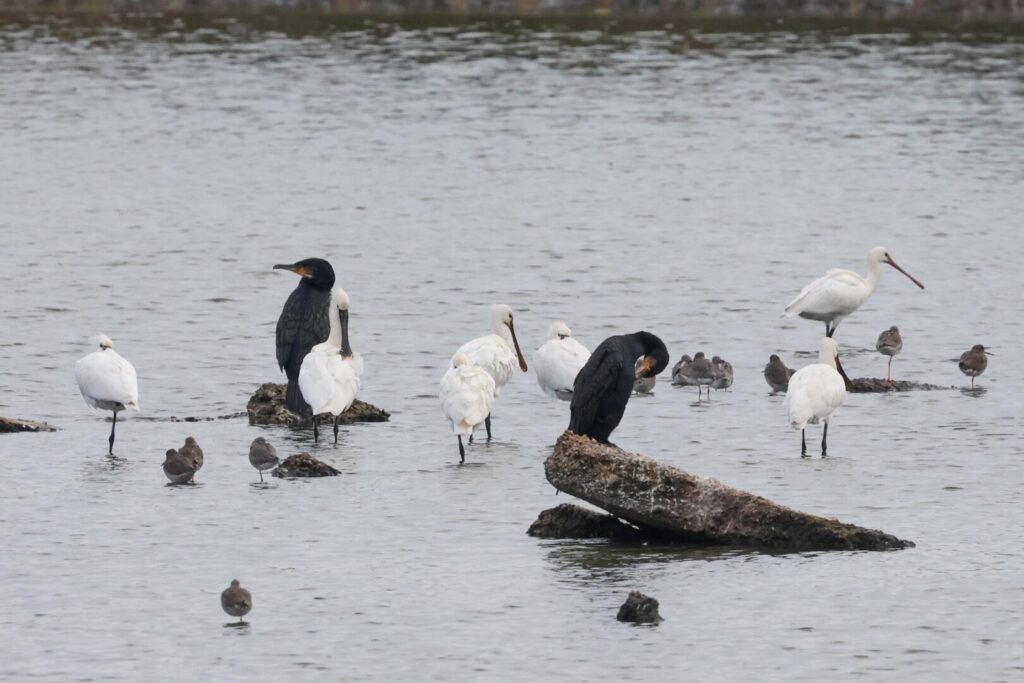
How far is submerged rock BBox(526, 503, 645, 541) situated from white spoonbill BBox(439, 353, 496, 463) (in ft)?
8.94

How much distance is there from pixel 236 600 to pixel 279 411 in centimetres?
682

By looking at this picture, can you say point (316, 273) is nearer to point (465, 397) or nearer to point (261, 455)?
point (465, 397)

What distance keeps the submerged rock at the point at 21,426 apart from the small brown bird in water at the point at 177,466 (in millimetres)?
2817

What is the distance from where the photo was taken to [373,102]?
2087 inches

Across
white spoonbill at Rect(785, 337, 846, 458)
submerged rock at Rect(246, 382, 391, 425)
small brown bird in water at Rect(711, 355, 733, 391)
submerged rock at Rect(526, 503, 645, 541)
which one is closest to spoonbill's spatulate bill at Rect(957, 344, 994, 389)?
small brown bird in water at Rect(711, 355, 733, 391)

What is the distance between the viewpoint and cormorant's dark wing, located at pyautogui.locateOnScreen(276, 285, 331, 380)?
65.9 ft

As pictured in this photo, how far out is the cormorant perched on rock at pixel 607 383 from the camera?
16734mm

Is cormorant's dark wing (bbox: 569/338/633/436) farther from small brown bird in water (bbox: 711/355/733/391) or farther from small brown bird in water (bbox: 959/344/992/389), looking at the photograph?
small brown bird in water (bbox: 959/344/992/389)

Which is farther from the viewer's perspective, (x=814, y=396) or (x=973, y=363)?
(x=973, y=363)

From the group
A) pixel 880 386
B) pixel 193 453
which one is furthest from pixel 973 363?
pixel 193 453

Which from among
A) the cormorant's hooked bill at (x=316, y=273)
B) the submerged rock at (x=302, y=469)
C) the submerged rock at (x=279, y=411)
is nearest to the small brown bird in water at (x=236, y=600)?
the submerged rock at (x=302, y=469)

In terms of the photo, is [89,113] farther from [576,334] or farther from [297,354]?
[297,354]

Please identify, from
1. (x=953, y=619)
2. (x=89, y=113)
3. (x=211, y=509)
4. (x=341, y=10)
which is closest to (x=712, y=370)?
(x=211, y=509)

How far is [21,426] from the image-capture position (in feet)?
63.7
